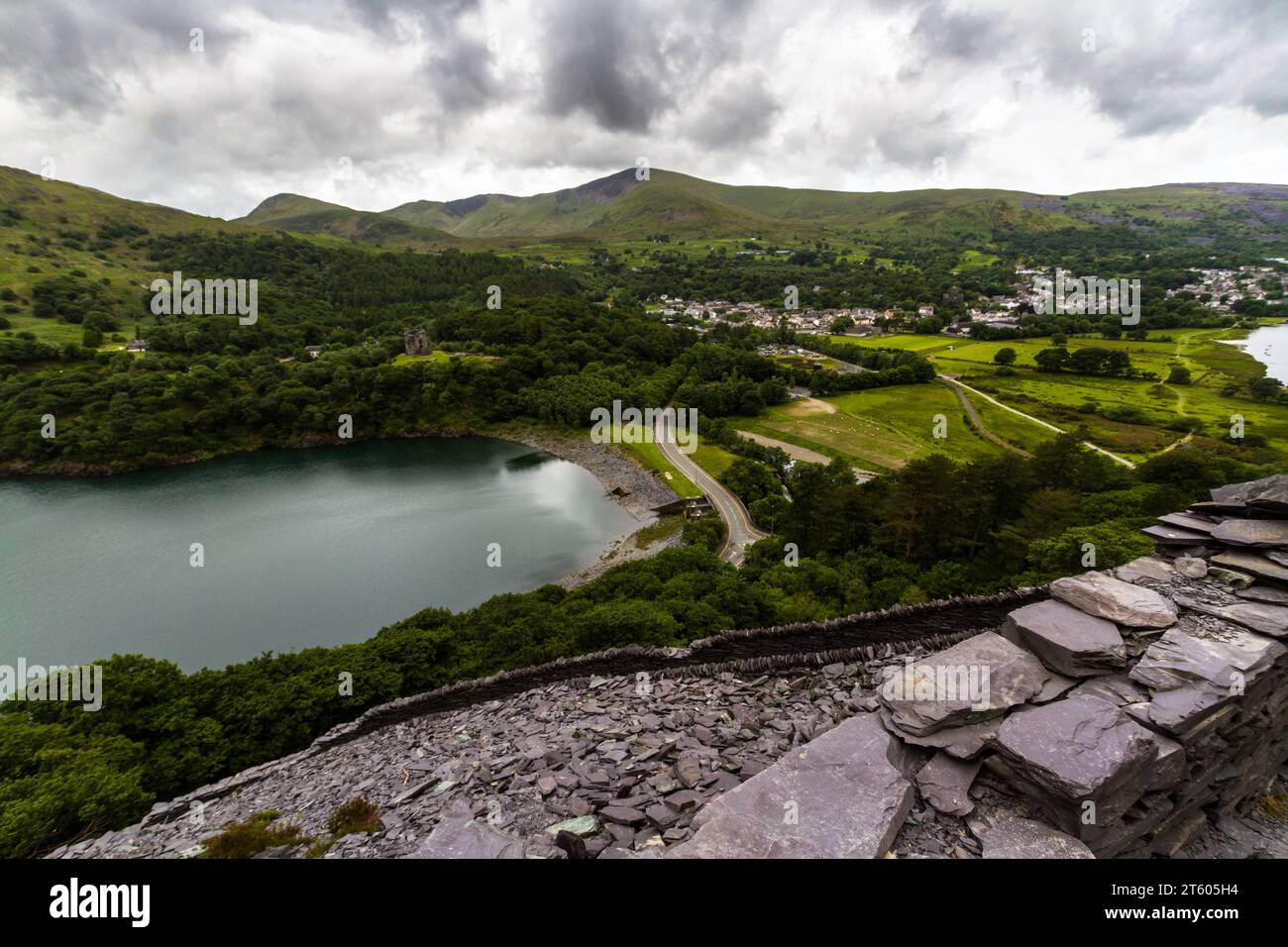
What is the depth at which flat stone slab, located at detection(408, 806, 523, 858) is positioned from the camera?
5.07m

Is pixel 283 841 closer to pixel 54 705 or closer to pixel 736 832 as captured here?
pixel 736 832

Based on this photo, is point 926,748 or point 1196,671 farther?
point 1196,671

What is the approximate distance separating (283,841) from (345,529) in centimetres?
4093

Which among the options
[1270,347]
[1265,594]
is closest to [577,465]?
[1265,594]

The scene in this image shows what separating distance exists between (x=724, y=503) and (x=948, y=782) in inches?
1434

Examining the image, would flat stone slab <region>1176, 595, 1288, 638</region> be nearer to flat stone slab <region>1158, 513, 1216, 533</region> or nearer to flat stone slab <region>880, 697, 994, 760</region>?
flat stone slab <region>1158, 513, 1216, 533</region>

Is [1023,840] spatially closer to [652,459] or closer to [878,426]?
[652,459]

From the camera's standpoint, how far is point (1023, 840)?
4711mm

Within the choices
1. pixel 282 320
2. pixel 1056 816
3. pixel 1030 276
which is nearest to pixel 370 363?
pixel 282 320

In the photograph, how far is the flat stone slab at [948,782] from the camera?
4.94m

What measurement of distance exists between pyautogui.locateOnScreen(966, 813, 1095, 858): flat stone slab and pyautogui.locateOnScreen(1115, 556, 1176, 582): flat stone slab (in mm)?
4681

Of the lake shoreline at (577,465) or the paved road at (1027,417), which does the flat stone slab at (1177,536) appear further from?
the paved road at (1027,417)

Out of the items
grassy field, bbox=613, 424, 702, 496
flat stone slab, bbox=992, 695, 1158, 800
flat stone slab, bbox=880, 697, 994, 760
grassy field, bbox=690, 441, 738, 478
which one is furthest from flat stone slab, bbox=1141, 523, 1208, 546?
grassy field, bbox=690, 441, 738, 478
